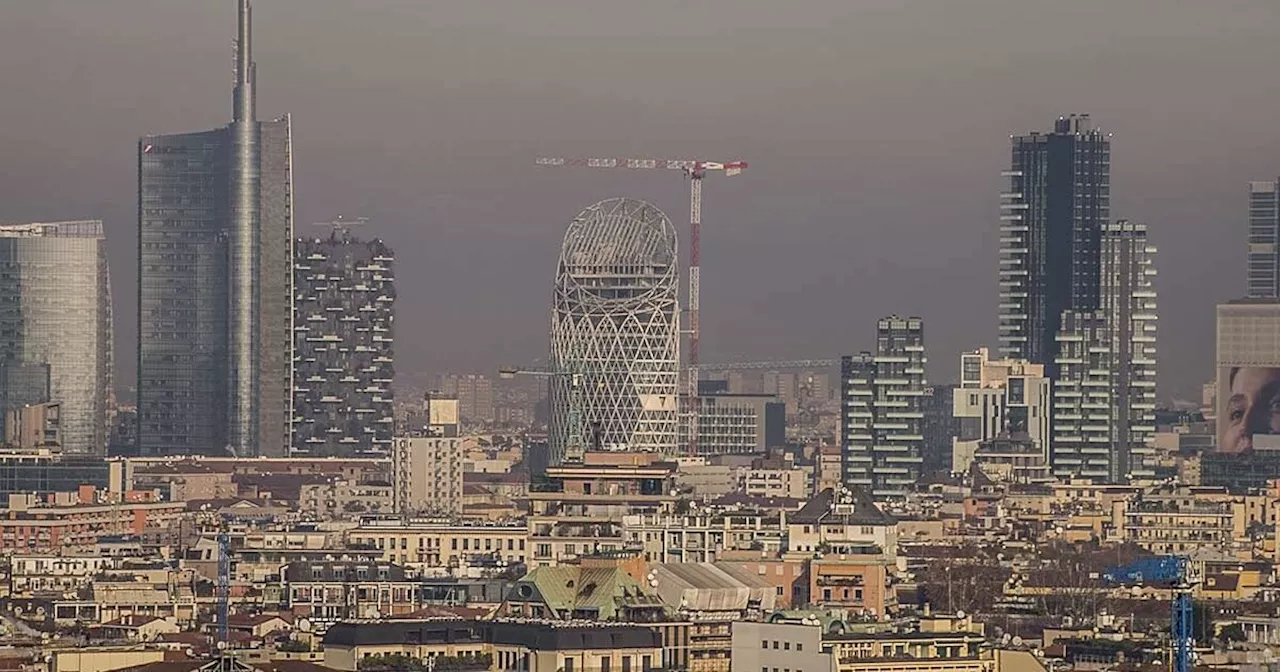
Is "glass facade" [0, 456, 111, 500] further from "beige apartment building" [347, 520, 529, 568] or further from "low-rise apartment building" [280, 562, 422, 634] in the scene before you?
"low-rise apartment building" [280, 562, 422, 634]

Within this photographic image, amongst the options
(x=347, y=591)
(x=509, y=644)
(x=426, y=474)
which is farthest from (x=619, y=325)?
(x=509, y=644)

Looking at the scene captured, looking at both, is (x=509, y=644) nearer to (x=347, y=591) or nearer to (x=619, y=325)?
(x=347, y=591)

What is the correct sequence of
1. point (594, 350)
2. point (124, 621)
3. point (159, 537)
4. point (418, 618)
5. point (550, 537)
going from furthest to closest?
1. point (594, 350)
2. point (159, 537)
3. point (550, 537)
4. point (124, 621)
5. point (418, 618)

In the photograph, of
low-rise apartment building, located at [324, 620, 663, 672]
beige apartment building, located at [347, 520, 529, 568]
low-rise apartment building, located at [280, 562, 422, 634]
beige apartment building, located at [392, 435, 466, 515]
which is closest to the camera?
low-rise apartment building, located at [324, 620, 663, 672]

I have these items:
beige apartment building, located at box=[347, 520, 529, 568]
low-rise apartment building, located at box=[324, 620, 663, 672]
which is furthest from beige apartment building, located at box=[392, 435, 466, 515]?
low-rise apartment building, located at box=[324, 620, 663, 672]

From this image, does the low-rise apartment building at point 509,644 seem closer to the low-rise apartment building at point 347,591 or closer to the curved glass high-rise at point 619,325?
the low-rise apartment building at point 347,591

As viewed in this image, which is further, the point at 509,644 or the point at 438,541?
the point at 438,541

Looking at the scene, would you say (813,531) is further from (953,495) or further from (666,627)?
(953,495)

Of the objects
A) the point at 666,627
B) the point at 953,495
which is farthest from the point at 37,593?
the point at 953,495
